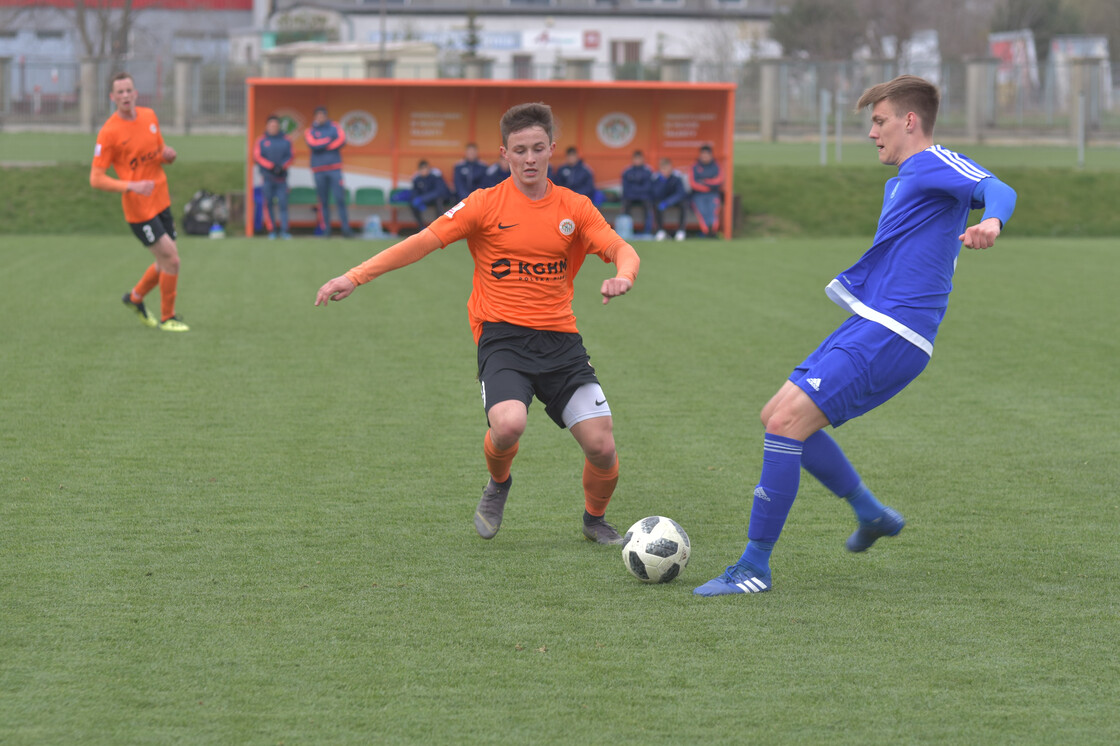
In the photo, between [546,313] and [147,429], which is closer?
[546,313]

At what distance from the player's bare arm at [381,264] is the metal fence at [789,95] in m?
32.9

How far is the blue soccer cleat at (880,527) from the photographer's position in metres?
4.76

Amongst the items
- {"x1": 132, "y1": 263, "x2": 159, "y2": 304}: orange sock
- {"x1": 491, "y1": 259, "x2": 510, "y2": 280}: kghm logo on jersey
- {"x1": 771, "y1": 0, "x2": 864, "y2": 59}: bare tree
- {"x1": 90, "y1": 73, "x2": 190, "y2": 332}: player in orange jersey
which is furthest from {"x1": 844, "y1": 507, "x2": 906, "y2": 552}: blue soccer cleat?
{"x1": 771, "y1": 0, "x2": 864, "y2": 59}: bare tree

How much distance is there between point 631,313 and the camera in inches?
505

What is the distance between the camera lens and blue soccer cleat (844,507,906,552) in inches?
187

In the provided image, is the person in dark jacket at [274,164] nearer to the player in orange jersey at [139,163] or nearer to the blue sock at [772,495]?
the player in orange jersey at [139,163]

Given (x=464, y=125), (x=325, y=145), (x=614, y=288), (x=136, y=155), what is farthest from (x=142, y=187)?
(x=464, y=125)

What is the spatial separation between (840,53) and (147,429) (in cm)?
5526

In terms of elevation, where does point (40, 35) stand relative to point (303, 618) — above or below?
above

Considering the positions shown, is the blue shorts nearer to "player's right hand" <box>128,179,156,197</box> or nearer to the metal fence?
"player's right hand" <box>128,179,156,197</box>

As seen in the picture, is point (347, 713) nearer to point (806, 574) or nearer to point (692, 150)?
point (806, 574)

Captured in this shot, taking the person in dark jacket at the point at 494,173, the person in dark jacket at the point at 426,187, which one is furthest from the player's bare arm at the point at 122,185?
the person in dark jacket at the point at 426,187

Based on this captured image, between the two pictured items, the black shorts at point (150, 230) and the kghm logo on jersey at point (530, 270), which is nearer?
the kghm logo on jersey at point (530, 270)

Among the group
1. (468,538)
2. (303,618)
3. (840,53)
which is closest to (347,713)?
(303,618)
